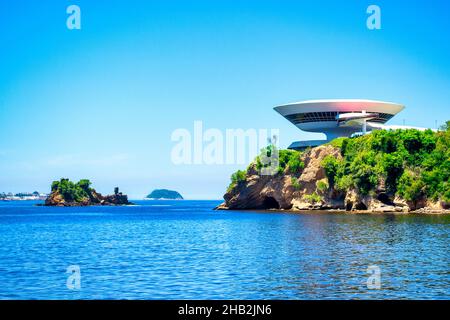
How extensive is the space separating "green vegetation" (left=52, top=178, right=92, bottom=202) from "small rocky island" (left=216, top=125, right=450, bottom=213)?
74262mm

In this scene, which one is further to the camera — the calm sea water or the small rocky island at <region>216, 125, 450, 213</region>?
the small rocky island at <region>216, 125, 450, 213</region>

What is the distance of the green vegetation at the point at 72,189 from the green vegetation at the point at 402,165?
314ft

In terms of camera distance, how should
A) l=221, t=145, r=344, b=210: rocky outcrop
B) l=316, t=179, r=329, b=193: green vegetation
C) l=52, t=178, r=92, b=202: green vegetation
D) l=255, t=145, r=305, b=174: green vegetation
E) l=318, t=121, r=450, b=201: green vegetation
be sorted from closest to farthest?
l=318, t=121, r=450, b=201: green vegetation < l=316, t=179, r=329, b=193: green vegetation < l=221, t=145, r=344, b=210: rocky outcrop < l=255, t=145, r=305, b=174: green vegetation < l=52, t=178, r=92, b=202: green vegetation

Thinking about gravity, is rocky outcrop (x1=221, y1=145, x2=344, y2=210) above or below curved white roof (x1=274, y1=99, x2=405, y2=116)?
below

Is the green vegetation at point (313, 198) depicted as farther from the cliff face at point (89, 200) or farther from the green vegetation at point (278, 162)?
the cliff face at point (89, 200)

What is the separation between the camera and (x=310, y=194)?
9294 cm

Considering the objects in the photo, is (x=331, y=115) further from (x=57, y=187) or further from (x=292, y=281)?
(x=292, y=281)

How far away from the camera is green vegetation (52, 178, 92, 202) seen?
160 metres

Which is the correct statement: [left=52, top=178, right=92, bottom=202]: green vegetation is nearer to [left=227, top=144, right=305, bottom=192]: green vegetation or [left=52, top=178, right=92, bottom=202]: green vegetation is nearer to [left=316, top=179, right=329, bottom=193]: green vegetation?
[left=227, top=144, right=305, bottom=192]: green vegetation

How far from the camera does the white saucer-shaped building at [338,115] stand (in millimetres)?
111625
